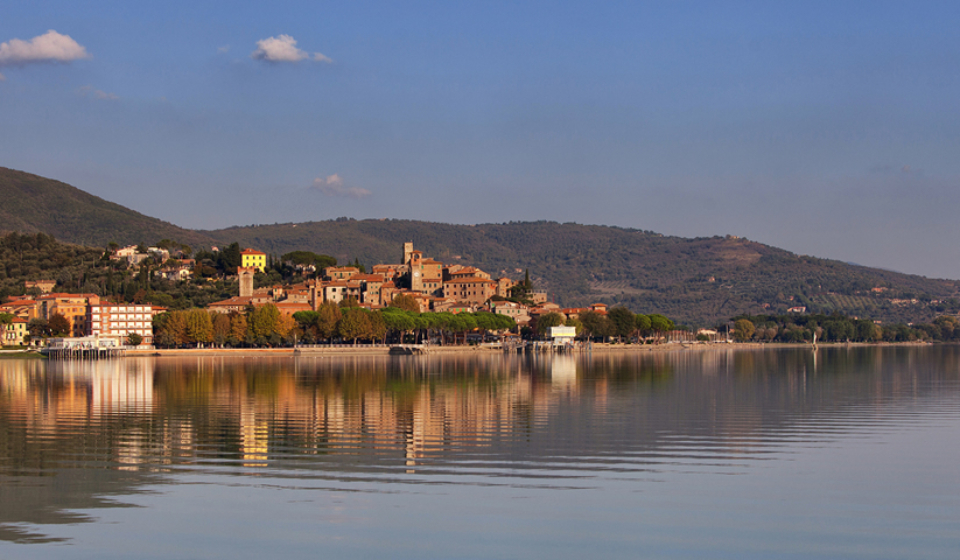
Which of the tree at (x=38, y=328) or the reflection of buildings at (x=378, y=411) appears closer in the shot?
the reflection of buildings at (x=378, y=411)

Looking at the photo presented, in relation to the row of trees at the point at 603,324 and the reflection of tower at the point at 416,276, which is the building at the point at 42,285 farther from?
the row of trees at the point at 603,324

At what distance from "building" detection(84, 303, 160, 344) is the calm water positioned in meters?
60.2

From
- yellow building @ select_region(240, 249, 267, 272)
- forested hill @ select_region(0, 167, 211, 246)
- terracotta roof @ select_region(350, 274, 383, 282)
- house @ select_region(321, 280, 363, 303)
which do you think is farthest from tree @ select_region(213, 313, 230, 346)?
forested hill @ select_region(0, 167, 211, 246)

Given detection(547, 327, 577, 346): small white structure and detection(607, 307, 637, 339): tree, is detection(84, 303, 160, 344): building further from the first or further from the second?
detection(607, 307, 637, 339): tree

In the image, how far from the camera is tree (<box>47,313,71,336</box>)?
3307 inches

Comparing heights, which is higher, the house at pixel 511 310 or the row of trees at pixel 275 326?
the house at pixel 511 310

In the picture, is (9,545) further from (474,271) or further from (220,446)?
(474,271)

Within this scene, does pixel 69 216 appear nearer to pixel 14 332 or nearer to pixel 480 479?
pixel 14 332

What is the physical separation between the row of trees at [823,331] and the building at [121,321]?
3843 inches

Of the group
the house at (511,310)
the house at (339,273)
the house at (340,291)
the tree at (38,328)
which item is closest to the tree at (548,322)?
the house at (511,310)

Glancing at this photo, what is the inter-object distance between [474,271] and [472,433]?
A: 102876 mm

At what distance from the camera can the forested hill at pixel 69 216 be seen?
169 metres

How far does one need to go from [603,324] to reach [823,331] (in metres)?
64.4

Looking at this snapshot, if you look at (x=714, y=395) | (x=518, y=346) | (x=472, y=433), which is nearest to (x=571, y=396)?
(x=714, y=395)
